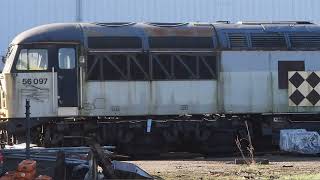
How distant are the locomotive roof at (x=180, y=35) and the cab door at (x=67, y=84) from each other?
1.57 ft

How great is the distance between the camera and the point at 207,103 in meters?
16.1

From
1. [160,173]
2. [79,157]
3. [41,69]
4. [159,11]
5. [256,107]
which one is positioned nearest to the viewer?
[79,157]

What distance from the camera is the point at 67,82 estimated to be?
1541 cm

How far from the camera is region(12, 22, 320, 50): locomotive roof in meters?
15.6

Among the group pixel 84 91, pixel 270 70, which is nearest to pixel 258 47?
pixel 270 70

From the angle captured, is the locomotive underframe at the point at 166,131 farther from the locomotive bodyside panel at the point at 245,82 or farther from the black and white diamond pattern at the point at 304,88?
the black and white diamond pattern at the point at 304,88

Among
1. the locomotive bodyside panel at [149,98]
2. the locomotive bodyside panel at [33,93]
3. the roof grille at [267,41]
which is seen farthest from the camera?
the roof grille at [267,41]

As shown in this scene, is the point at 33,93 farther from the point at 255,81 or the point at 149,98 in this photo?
the point at 255,81

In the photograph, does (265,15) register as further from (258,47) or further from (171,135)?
(171,135)

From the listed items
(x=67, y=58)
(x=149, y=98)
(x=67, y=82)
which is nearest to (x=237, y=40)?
(x=149, y=98)

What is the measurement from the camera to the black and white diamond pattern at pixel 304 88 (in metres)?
16.5

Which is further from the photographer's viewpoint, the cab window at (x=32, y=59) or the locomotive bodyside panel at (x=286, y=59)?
the locomotive bodyside panel at (x=286, y=59)

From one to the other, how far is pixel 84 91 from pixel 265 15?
9612 mm

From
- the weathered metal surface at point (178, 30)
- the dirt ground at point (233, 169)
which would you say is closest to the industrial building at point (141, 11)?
the weathered metal surface at point (178, 30)
